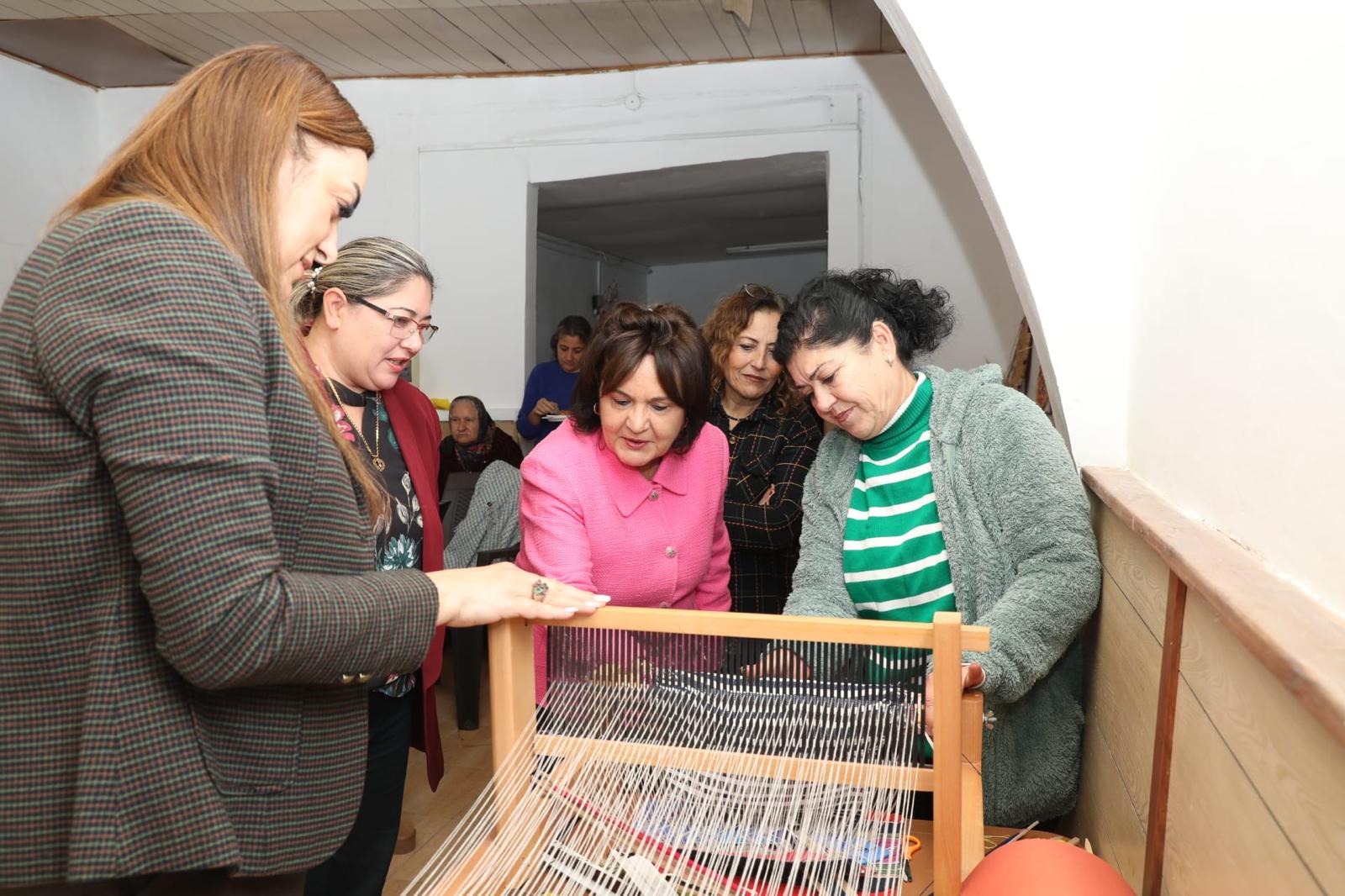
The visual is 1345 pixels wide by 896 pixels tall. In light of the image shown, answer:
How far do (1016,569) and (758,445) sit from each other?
84 cm

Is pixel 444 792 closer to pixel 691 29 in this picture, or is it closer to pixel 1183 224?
pixel 1183 224

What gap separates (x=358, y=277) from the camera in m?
1.91

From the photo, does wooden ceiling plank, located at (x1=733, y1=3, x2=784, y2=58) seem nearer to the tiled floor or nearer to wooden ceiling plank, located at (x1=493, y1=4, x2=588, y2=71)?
wooden ceiling plank, located at (x1=493, y1=4, x2=588, y2=71)

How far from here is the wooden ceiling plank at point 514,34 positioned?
3977 millimetres

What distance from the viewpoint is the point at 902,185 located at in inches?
175

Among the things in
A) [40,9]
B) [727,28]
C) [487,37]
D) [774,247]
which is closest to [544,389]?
[487,37]

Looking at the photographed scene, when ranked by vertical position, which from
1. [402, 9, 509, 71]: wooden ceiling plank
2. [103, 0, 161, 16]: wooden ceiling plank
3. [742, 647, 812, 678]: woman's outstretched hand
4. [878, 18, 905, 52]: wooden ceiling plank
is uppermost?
[402, 9, 509, 71]: wooden ceiling plank

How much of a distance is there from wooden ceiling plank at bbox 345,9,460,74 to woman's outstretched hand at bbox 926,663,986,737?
3602mm

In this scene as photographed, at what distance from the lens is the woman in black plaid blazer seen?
2.87ft

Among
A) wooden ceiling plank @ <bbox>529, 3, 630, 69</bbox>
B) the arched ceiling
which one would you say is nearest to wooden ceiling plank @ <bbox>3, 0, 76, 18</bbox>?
the arched ceiling

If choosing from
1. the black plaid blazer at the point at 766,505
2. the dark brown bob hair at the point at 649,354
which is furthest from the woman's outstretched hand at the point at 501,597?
the black plaid blazer at the point at 766,505

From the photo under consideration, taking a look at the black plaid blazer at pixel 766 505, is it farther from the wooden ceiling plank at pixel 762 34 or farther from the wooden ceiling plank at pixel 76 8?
the wooden ceiling plank at pixel 76 8

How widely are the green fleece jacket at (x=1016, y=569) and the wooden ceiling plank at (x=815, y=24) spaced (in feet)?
8.32

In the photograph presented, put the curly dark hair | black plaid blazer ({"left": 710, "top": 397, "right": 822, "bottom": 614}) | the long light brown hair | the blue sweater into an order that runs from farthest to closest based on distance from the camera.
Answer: the blue sweater < black plaid blazer ({"left": 710, "top": 397, "right": 822, "bottom": 614}) < the curly dark hair < the long light brown hair
